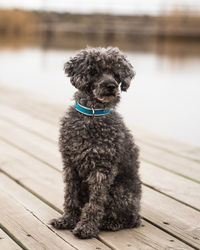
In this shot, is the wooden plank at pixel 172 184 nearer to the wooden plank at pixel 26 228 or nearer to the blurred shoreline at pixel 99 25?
the wooden plank at pixel 26 228

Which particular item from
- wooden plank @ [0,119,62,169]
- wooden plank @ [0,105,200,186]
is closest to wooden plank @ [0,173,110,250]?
wooden plank @ [0,119,62,169]

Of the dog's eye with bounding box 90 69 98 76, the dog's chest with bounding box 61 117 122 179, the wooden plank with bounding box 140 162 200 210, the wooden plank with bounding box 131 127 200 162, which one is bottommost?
the wooden plank with bounding box 131 127 200 162

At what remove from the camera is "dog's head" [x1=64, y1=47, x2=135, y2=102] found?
2.47 m

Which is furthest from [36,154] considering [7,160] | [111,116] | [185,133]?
[185,133]

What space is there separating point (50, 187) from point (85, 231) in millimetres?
800

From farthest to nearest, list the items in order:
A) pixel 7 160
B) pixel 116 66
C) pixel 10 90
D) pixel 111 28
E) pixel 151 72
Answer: pixel 111 28 < pixel 151 72 < pixel 10 90 < pixel 7 160 < pixel 116 66

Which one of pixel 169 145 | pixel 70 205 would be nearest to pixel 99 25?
pixel 169 145

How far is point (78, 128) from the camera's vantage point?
2.58 meters

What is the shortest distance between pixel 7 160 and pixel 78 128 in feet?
4.71

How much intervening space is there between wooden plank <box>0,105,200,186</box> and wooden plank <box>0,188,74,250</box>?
1.31 metres

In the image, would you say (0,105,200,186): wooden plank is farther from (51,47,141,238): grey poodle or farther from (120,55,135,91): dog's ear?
(120,55,135,91): dog's ear

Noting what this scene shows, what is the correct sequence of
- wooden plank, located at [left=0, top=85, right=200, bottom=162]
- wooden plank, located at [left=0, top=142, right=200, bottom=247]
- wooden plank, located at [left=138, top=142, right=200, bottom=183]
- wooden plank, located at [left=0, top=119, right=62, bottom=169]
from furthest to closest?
wooden plank, located at [left=0, top=85, right=200, bottom=162]
wooden plank, located at [left=0, top=119, right=62, bottom=169]
wooden plank, located at [left=138, top=142, right=200, bottom=183]
wooden plank, located at [left=0, top=142, right=200, bottom=247]

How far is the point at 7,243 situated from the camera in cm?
251

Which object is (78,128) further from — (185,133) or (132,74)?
(185,133)
